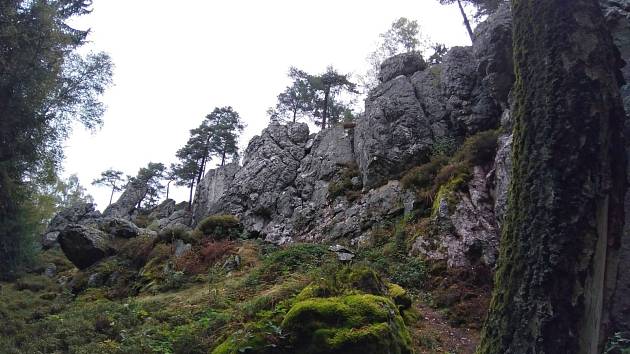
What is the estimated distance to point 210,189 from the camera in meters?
28.0

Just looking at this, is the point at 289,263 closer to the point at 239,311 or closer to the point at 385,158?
the point at 239,311

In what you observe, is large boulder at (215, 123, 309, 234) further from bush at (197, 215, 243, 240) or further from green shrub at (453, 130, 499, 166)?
green shrub at (453, 130, 499, 166)

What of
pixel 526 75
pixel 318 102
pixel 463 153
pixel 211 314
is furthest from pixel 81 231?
pixel 318 102

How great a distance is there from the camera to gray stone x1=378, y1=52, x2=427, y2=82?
20297mm

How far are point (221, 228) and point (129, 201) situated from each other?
3015 cm

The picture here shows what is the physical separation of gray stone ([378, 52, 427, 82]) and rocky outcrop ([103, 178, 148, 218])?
30.2m

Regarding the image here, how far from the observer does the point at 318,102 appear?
34188 millimetres

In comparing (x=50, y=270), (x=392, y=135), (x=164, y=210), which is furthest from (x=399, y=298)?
(x=164, y=210)

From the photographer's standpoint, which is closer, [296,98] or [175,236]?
[175,236]

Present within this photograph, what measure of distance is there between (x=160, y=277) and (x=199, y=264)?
47.9 inches

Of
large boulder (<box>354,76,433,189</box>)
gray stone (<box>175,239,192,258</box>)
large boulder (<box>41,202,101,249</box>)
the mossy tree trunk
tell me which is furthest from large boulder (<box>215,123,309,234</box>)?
large boulder (<box>41,202,101,249</box>)

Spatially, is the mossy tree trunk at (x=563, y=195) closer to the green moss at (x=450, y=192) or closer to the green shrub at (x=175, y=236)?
Answer: the green moss at (x=450, y=192)

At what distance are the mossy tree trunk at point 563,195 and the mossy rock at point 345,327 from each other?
145 cm

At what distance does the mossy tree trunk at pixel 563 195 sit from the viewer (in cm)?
328
